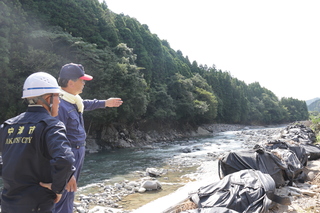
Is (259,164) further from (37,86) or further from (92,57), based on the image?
(92,57)

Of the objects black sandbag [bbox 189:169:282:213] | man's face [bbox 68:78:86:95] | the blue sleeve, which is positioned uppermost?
man's face [bbox 68:78:86:95]

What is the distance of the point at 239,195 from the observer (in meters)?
3.48

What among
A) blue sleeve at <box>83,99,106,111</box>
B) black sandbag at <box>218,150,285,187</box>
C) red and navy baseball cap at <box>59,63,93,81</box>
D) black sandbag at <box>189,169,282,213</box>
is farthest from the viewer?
black sandbag at <box>218,150,285,187</box>

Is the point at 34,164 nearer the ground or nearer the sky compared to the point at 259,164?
nearer the sky

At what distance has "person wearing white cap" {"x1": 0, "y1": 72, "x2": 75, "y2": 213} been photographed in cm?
160

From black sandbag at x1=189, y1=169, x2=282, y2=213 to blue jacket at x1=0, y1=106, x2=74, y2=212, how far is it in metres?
2.10

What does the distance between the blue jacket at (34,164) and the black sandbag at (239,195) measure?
6.90 feet

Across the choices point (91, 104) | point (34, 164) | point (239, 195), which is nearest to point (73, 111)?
point (91, 104)

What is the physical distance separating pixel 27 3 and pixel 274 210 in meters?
23.9

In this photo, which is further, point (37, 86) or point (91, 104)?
point (91, 104)

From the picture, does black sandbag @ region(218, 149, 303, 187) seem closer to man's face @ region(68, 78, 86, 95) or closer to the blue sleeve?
the blue sleeve

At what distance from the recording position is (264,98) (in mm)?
90750

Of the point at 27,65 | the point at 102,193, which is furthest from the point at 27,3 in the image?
the point at 102,193

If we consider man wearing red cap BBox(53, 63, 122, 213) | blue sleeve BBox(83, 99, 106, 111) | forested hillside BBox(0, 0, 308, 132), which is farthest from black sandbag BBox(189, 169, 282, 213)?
forested hillside BBox(0, 0, 308, 132)
